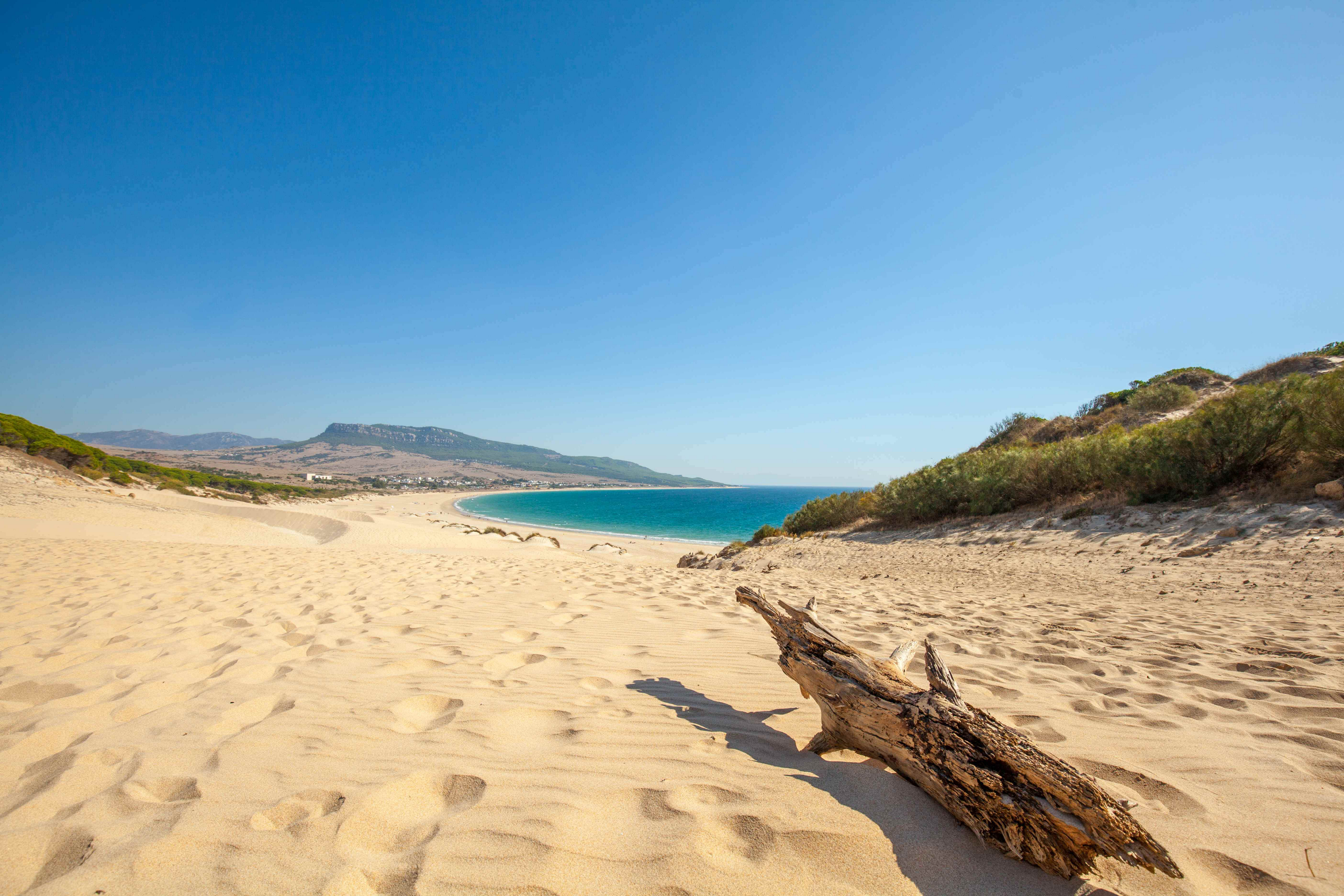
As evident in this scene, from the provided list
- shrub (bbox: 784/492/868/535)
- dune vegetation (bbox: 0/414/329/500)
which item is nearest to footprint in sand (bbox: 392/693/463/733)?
shrub (bbox: 784/492/868/535)

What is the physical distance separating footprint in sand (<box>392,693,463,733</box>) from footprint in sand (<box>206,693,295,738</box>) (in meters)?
0.64

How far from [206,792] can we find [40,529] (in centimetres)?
1839

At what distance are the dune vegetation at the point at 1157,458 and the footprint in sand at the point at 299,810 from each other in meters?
13.9

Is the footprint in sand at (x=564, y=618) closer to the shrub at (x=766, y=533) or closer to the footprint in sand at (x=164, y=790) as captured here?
the footprint in sand at (x=164, y=790)

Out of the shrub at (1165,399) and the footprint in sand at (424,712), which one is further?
the shrub at (1165,399)

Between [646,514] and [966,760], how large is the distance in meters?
60.2

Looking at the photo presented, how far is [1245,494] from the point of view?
30.7ft

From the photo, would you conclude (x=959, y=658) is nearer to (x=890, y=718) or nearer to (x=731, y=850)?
(x=890, y=718)

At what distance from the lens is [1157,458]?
10.6 meters

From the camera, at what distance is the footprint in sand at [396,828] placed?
151 centimetres

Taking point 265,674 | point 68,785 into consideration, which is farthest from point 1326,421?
point 68,785

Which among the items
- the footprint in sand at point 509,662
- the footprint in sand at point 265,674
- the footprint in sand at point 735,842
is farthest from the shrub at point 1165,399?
the footprint in sand at point 265,674

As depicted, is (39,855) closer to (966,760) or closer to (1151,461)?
(966,760)

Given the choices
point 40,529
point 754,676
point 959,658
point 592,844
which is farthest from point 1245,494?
point 40,529
